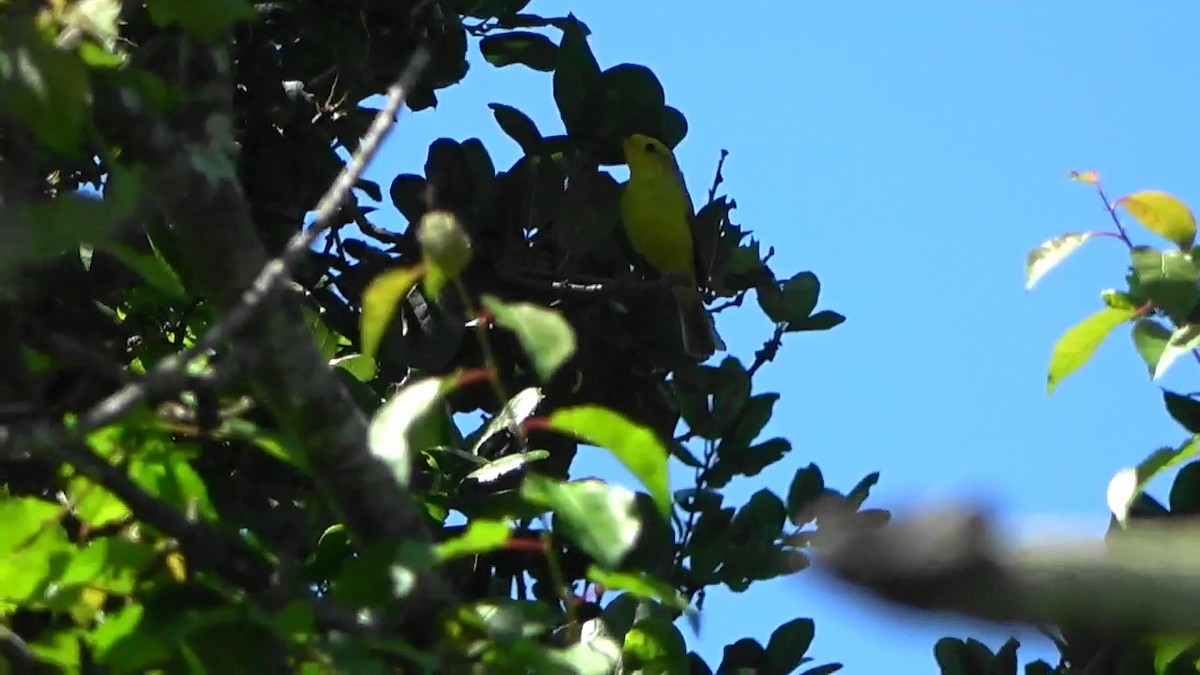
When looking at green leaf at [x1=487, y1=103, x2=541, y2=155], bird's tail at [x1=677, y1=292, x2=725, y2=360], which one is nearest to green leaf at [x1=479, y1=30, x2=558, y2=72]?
green leaf at [x1=487, y1=103, x2=541, y2=155]

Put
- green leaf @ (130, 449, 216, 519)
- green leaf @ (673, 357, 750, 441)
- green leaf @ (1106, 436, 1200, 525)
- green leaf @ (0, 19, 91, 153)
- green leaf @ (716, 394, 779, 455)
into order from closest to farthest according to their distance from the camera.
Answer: green leaf @ (0, 19, 91, 153) < green leaf @ (130, 449, 216, 519) < green leaf @ (1106, 436, 1200, 525) < green leaf @ (673, 357, 750, 441) < green leaf @ (716, 394, 779, 455)

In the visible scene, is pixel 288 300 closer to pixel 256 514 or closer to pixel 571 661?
pixel 571 661

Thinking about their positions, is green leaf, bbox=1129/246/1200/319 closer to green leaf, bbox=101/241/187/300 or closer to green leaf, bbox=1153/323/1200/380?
green leaf, bbox=1153/323/1200/380

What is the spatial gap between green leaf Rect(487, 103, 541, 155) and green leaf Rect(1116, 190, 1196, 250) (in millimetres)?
1489

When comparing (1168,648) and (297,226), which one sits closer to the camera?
(1168,648)

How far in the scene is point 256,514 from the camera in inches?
89.4

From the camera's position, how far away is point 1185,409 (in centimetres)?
251

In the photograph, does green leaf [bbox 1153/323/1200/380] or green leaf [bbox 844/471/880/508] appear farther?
green leaf [bbox 844/471/880/508]

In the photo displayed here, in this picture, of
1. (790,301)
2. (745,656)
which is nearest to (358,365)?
(745,656)

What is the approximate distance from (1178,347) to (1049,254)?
0.75 ft

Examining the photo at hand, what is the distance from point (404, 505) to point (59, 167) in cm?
177

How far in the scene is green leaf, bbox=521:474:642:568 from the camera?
132cm

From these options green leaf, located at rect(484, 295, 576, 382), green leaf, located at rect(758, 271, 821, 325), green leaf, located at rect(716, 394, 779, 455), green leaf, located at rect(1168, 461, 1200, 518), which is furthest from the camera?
green leaf, located at rect(758, 271, 821, 325)

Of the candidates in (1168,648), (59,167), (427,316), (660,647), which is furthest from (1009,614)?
(59,167)
